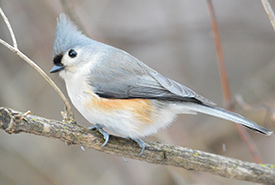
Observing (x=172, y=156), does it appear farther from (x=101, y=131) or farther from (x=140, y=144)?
(x=101, y=131)

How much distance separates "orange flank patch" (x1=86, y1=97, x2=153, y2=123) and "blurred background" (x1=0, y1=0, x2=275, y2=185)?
98 cm

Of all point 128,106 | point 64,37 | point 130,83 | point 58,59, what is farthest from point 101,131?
point 64,37

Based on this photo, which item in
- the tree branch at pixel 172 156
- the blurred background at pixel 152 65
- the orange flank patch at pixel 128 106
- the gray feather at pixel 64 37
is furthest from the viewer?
the blurred background at pixel 152 65

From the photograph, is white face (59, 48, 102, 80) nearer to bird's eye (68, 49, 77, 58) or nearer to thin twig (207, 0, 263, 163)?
bird's eye (68, 49, 77, 58)

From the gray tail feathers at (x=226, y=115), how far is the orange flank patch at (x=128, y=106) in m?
0.28

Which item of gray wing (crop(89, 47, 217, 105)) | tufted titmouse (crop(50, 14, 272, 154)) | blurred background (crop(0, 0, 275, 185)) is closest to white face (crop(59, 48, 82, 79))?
tufted titmouse (crop(50, 14, 272, 154))

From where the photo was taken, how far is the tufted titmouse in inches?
90.2

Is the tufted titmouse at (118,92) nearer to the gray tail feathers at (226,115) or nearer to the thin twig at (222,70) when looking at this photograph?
the gray tail feathers at (226,115)

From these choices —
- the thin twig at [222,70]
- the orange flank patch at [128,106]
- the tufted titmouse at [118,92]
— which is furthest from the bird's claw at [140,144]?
the thin twig at [222,70]

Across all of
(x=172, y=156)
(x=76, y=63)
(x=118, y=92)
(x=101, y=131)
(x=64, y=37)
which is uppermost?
(x=64, y=37)

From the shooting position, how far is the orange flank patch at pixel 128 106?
2279mm

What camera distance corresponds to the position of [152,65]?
488 centimetres

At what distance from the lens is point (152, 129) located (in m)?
2.44

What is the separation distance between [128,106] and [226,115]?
0.68m
